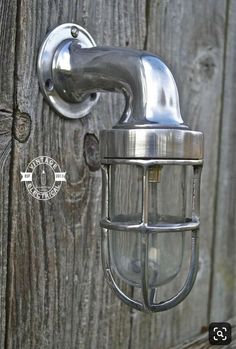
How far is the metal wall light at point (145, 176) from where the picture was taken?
737mm

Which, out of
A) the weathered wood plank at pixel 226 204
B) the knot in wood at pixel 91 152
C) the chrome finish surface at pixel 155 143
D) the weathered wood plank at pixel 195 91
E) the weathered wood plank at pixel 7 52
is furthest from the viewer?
the weathered wood plank at pixel 226 204

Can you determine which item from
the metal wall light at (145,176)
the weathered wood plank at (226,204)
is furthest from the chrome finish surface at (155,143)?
the weathered wood plank at (226,204)

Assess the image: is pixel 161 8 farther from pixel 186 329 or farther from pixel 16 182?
pixel 186 329

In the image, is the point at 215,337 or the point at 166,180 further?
the point at 215,337

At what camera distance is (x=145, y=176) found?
0.74 metres

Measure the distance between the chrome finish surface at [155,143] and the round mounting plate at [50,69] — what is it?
20cm

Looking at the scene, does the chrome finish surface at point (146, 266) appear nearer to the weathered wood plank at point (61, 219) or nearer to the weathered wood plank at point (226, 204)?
the weathered wood plank at point (61, 219)

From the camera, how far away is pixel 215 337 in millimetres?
1269

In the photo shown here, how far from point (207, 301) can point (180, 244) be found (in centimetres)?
48

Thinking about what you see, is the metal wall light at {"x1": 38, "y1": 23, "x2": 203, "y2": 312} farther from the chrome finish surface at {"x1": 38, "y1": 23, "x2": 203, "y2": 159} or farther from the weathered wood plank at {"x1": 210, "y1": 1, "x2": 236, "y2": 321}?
the weathered wood plank at {"x1": 210, "y1": 1, "x2": 236, "y2": 321}

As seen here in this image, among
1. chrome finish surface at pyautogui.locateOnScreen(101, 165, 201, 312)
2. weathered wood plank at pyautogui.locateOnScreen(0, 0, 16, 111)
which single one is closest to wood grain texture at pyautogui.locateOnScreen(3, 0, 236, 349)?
weathered wood plank at pyautogui.locateOnScreen(0, 0, 16, 111)

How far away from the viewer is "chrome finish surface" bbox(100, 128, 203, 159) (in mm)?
727

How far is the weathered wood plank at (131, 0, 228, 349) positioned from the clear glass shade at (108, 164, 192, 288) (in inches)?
13.6

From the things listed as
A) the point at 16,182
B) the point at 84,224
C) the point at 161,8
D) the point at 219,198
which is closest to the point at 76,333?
the point at 84,224
